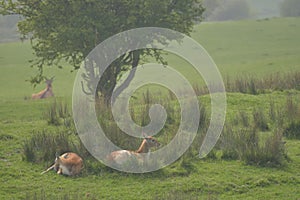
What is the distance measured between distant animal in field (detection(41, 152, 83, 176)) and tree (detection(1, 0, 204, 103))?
5.47 m

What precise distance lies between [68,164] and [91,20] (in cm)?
597

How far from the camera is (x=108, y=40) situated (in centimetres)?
1355

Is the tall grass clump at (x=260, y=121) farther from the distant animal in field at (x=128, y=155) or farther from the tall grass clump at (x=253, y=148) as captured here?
the distant animal in field at (x=128, y=155)

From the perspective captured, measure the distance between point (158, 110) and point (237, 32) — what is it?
3073cm

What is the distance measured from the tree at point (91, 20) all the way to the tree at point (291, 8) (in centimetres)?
5790

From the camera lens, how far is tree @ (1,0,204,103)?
1316cm

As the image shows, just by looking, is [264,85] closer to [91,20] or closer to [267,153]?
[91,20]

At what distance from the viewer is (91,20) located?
13070 mm

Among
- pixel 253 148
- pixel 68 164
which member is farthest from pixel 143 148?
pixel 253 148

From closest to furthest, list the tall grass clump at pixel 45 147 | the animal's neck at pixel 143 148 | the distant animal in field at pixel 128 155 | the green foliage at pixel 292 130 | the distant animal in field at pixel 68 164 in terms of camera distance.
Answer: the distant animal in field at pixel 68 164, the distant animal in field at pixel 128 155, the animal's neck at pixel 143 148, the tall grass clump at pixel 45 147, the green foliage at pixel 292 130

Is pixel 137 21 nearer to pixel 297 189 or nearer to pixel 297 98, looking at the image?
pixel 297 98

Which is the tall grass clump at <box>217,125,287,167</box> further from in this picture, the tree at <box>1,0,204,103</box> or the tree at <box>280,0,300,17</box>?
the tree at <box>280,0,300,17</box>

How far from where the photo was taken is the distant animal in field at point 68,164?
7.95 metres

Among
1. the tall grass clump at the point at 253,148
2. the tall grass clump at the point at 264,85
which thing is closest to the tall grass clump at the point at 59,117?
the tall grass clump at the point at 253,148
